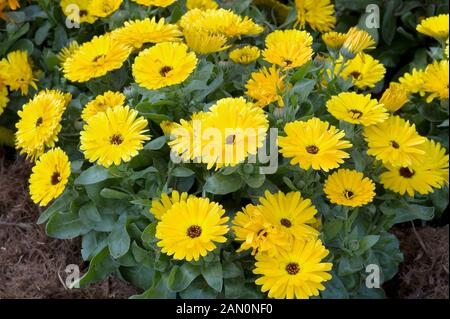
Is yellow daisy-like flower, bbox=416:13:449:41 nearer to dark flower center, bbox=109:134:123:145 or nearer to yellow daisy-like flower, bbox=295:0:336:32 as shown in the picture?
yellow daisy-like flower, bbox=295:0:336:32

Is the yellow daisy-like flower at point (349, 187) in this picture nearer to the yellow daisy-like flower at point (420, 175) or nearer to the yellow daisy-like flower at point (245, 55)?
the yellow daisy-like flower at point (420, 175)

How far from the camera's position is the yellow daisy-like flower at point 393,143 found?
161cm

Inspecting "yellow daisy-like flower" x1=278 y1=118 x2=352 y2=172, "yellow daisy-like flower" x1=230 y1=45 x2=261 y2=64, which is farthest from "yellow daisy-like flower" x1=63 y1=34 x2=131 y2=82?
"yellow daisy-like flower" x1=278 y1=118 x2=352 y2=172

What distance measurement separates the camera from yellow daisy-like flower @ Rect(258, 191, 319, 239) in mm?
1536

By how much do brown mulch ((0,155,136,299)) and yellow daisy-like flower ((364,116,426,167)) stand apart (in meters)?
0.73

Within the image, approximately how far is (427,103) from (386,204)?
47 centimetres

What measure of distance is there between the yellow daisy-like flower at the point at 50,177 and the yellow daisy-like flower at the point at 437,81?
1063 millimetres

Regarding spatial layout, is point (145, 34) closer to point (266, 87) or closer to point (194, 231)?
point (266, 87)

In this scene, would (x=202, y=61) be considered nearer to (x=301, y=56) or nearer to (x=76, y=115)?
(x=301, y=56)

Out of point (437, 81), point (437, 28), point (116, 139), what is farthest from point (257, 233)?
point (437, 28)

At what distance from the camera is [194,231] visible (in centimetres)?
146

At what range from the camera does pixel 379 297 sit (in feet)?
6.14

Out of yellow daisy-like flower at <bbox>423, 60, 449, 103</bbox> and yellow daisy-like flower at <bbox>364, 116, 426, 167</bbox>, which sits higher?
yellow daisy-like flower at <bbox>364, 116, 426, 167</bbox>

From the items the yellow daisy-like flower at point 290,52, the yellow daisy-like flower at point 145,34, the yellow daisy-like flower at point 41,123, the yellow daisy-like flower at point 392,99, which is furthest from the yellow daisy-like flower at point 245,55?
the yellow daisy-like flower at point 41,123
